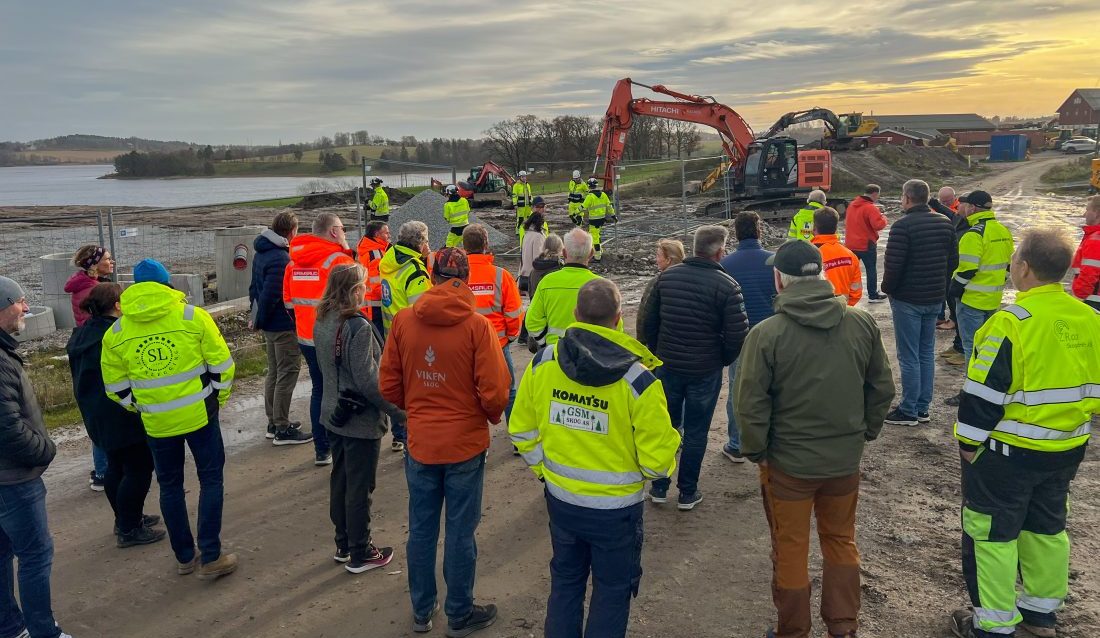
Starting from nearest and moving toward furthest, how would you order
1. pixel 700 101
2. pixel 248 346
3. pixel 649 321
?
pixel 649 321 < pixel 248 346 < pixel 700 101

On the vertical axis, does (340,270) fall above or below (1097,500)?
above

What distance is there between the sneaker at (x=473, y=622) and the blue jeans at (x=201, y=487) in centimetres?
169

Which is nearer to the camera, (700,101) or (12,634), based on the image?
(12,634)

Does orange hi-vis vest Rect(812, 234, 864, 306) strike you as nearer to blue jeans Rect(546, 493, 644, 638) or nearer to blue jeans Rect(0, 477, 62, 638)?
blue jeans Rect(546, 493, 644, 638)

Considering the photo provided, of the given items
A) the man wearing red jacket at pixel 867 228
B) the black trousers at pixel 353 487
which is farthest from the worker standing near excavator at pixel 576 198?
the black trousers at pixel 353 487

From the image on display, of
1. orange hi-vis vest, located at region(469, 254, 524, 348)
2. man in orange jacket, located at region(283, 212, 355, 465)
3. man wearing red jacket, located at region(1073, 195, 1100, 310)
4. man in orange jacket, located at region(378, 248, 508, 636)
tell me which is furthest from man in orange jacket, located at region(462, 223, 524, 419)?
man wearing red jacket, located at region(1073, 195, 1100, 310)

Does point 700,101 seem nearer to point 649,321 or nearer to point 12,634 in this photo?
point 649,321

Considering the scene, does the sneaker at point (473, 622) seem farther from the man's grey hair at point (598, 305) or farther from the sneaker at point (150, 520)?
the sneaker at point (150, 520)

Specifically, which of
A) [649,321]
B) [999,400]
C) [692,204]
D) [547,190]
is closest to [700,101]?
[692,204]

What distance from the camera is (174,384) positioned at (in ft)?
13.5

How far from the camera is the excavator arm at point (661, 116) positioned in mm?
20984

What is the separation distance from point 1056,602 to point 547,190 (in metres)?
34.2

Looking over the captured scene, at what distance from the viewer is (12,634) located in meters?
3.78

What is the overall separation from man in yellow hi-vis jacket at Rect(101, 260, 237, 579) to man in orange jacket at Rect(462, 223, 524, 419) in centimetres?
194
